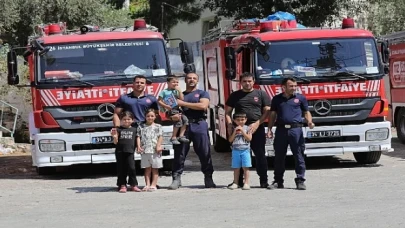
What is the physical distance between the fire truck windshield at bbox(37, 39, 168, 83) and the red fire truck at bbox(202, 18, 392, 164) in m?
1.67

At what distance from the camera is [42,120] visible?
47.2ft

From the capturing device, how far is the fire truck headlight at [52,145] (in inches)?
565

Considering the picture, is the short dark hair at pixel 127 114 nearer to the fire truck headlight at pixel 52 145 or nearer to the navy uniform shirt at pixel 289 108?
the fire truck headlight at pixel 52 145

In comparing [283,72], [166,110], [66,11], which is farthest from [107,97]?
[66,11]

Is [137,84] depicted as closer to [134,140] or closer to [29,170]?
[134,140]

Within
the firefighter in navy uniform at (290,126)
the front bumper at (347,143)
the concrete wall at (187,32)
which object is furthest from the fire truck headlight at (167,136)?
the concrete wall at (187,32)

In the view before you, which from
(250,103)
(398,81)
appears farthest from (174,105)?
(398,81)

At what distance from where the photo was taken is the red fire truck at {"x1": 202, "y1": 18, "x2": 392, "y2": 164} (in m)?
14.9

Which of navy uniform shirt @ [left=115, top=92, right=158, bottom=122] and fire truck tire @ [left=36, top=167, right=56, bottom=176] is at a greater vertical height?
navy uniform shirt @ [left=115, top=92, right=158, bottom=122]

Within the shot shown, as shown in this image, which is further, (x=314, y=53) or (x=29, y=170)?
(x=29, y=170)

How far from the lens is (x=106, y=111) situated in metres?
14.4

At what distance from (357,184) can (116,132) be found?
3768 mm

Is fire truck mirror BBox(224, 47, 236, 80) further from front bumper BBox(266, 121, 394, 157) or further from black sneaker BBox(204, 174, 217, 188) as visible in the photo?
black sneaker BBox(204, 174, 217, 188)

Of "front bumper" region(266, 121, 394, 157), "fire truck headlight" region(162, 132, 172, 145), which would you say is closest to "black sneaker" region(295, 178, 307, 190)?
"front bumper" region(266, 121, 394, 157)
